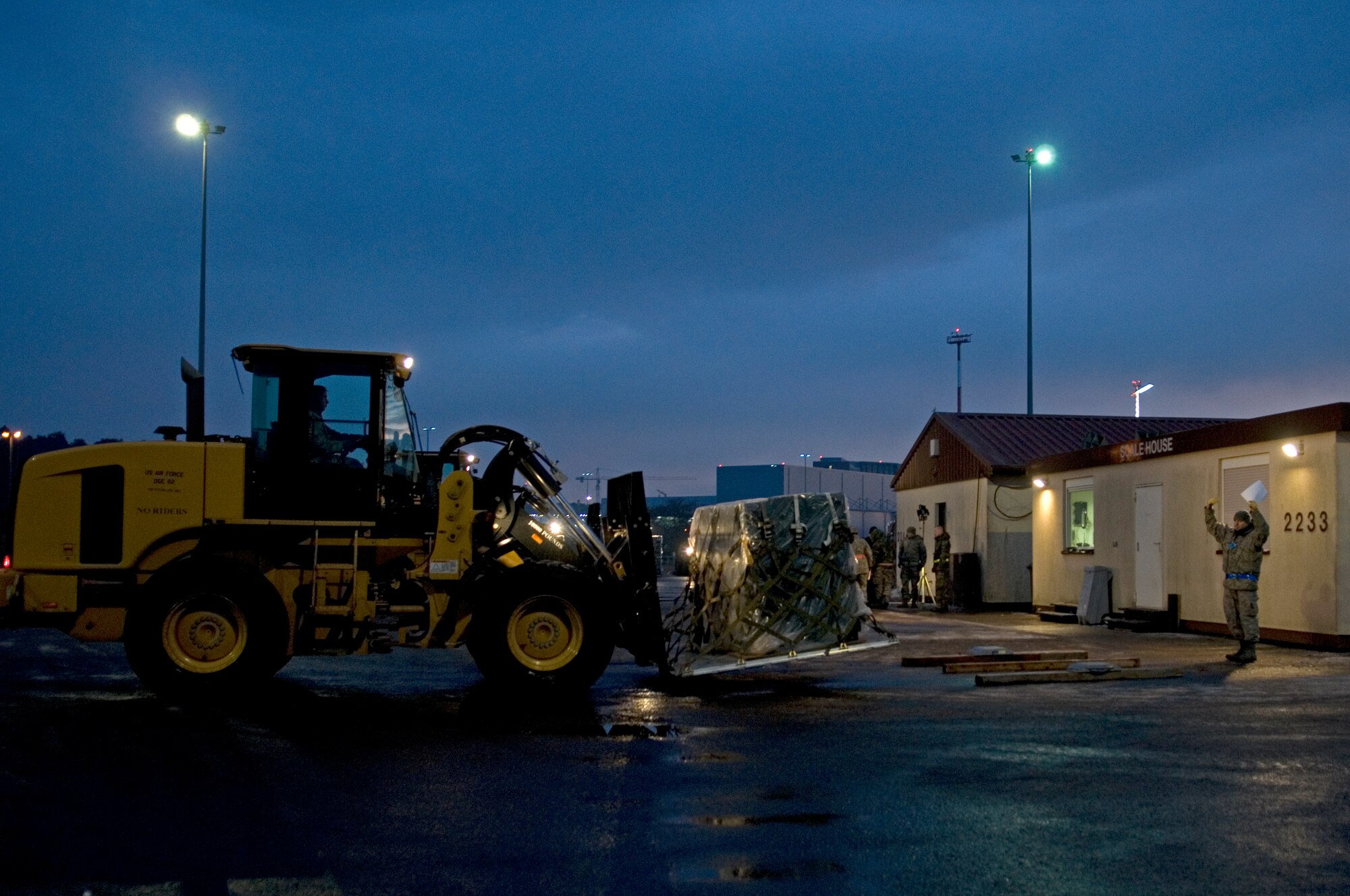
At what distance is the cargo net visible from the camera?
39.2 ft

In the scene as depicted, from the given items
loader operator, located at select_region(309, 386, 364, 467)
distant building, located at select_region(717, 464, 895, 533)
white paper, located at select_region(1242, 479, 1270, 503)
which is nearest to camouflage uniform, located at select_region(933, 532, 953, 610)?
white paper, located at select_region(1242, 479, 1270, 503)

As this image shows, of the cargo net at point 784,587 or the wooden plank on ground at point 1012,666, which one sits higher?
the cargo net at point 784,587

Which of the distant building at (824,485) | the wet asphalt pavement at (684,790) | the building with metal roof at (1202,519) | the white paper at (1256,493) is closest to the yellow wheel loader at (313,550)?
the wet asphalt pavement at (684,790)

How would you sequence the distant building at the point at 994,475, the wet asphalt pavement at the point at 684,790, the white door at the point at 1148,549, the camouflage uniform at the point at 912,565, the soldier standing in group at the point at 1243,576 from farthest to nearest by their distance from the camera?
the camouflage uniform at the point at 912,565 < the distant building at the point at 994,475 < the white door at the point at 1148,549 < the soldier standing in group at the point at 1243,576 < the wet asphalt pavement at the point at 684,790

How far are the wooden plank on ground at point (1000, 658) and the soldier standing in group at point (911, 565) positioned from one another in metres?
14.2

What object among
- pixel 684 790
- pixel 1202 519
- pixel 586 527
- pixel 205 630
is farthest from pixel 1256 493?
pixel 205 630

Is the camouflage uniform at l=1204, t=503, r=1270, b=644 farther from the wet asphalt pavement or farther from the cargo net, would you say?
the cargo net

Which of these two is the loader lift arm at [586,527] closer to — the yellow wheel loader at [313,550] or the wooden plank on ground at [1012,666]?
the yellow wheel loader at [313,550]

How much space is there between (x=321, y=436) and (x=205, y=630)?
2125 millimetres

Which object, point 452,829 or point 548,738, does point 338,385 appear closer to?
point 548,738

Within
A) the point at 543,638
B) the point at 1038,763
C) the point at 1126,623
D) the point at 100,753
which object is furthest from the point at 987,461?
the point at 100,753

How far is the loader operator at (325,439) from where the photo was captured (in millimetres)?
11609

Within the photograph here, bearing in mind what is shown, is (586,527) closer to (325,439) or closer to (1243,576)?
(325,439)

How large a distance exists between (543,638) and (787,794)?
4.73 meters
